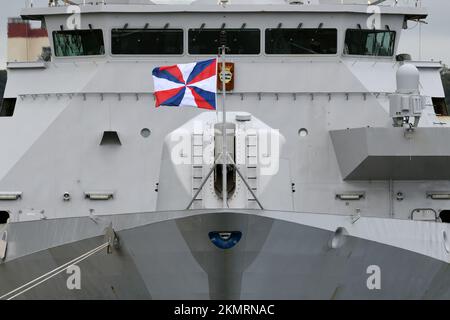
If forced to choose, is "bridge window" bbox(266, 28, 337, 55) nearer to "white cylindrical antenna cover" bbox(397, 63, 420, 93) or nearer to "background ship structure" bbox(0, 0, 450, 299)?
"background ship structure" bbox(0, 0, 450, 299)

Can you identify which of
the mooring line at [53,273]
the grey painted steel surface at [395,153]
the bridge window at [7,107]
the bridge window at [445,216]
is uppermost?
the bridge window at [7,107]

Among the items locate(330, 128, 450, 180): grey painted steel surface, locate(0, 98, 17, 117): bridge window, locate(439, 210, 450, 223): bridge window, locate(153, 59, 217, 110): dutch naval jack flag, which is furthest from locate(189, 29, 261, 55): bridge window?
locate(439, 210, 450, 223): bridge window

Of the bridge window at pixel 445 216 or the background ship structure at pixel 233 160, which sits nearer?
the background ship structure at pixel 233 160

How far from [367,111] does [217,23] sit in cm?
287

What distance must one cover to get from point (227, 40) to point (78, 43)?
2.56 metres

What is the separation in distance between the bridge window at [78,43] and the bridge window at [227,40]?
1558mm

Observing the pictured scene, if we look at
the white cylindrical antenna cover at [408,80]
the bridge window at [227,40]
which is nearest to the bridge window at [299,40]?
the bridge window at [227,40]

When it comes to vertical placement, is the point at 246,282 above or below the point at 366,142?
below

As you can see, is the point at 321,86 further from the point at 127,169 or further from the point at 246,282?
the point at 246,282

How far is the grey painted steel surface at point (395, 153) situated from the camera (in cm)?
2275

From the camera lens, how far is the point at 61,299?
69.8 feet

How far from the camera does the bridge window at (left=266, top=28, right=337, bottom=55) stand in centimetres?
2494

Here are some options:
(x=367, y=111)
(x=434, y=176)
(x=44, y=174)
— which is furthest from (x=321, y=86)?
(x=44, y=174)

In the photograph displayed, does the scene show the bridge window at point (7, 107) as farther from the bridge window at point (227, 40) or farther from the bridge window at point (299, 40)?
the bridge window at point (299, 40)
